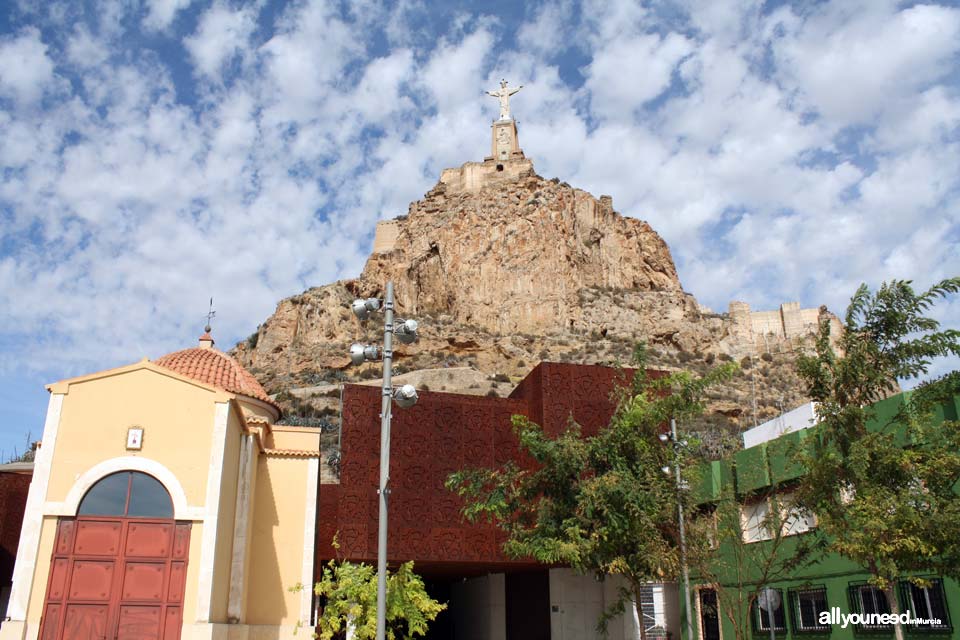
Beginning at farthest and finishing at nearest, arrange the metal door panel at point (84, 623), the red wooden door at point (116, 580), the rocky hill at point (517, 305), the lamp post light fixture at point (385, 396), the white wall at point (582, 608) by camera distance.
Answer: the rocky hill at point (517, 305)
the white wall at point (582, 608)
the red wooden door at point (116, 580)
the metal door panel at point (84, 623)
the lamp post light fixture at point (385, 396)

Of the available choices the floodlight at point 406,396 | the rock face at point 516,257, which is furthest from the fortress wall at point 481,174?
the floodlight at point 406,396

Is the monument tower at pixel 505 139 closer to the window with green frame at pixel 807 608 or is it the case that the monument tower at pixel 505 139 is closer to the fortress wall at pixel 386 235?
the fortress wall at pixel 386 235

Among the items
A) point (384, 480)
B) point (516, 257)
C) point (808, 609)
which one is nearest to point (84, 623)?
point (384, 480)

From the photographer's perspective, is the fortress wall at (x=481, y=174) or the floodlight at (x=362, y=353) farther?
the fortress wall at (x=481, y=174)

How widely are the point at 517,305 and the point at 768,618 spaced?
49.6 metres

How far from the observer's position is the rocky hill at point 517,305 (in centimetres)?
6662

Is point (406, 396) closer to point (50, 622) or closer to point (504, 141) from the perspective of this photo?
point (50, 622)

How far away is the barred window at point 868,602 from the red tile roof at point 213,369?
15534 millimetres

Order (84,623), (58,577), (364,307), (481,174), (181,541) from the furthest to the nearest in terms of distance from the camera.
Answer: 1. (481,174)
2. (181,541)
3. (58,577)
4. (84,623)
5. (364,307)

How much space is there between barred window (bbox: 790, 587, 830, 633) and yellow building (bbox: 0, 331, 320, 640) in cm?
1460

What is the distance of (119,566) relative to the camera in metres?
14.4

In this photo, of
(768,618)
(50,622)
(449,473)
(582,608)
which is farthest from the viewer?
(768,618)

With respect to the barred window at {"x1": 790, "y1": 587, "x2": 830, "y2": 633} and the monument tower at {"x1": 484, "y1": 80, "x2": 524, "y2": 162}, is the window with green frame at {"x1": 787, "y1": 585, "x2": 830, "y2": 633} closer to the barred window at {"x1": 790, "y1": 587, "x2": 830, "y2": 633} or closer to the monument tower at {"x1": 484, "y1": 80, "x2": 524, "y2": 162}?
the barred window at {"x1": 790, "y1": 587, "x2": 830, "y2": 633}

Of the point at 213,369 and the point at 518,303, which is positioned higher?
the point at 518,303
